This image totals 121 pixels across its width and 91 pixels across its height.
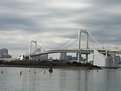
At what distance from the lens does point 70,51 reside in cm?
14512

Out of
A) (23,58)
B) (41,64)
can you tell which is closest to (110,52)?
(41,64)

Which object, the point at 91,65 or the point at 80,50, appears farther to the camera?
the point at 91,65

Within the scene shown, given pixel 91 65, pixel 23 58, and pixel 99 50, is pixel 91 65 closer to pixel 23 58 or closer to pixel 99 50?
pixel 99 50

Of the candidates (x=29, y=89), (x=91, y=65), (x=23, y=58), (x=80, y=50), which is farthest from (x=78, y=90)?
(x=23, y=58)

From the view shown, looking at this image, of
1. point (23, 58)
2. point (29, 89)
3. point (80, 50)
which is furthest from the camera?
point (23, 58)

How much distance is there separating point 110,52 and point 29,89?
106343 millimetres

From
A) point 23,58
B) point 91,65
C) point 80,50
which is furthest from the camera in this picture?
point 23,58

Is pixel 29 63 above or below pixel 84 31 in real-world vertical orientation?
below

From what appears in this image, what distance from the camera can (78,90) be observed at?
43.9m

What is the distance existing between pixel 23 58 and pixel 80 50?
1166 inches

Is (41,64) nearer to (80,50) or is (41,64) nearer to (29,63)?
(29,63)

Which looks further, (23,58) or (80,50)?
(23,58)

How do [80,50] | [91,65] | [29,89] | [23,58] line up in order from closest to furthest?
1. [29,89]
2. [80,50]
3. [91,65]
4. [23,58]

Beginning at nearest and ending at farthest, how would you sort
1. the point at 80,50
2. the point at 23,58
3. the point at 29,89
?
the point at 29,89, the point at 80,50, the point at 23,58
